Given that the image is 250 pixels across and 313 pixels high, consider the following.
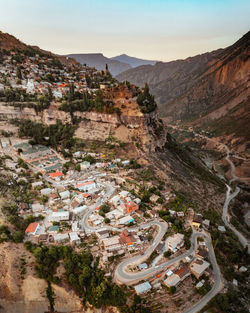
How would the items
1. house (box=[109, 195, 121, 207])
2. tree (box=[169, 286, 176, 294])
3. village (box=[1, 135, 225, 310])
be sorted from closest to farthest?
tree (box=[169, 286, 176, 294]) < village (box=[1, 135, 225, 310]) < house (box=[109, 195, 121, 207])

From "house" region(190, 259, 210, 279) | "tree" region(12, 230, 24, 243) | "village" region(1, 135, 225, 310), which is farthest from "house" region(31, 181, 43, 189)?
"house" region(190, 259, 210, 279)

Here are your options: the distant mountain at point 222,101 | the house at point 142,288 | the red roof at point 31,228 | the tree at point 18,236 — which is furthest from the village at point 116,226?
the distant mountain at point 222,101

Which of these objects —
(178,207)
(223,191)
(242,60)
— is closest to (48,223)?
(178,207)

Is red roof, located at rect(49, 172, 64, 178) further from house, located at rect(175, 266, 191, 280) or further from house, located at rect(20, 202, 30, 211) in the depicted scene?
house, located at rect(175, 266, 191, 280)

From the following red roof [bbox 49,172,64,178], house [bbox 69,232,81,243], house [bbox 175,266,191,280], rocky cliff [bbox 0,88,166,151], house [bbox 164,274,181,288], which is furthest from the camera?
rocky cliff [bbox 0,88,166,151]

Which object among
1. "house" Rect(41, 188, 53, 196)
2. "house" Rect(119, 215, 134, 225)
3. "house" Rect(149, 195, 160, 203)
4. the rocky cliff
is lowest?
"house" Rect(119, 215, 134, 225)

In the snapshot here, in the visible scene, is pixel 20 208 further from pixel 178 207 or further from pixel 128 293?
pixel 178 207
